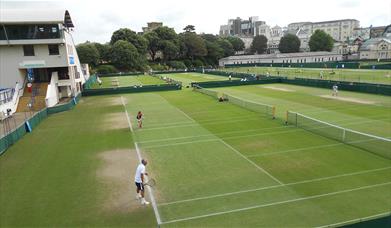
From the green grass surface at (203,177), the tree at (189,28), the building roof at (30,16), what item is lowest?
the green grass surface at (203,177)

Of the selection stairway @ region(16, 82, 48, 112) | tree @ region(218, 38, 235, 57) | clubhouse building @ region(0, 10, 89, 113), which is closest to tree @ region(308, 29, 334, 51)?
tree @ region(218, 38, 235, 57)

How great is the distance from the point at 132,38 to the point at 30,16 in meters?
71.5

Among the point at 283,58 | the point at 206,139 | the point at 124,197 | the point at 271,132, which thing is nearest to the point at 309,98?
the point at 271,132

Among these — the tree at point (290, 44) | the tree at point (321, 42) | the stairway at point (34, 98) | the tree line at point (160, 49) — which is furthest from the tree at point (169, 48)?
the stairway at point (34, 98)

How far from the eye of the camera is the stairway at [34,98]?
145 ft

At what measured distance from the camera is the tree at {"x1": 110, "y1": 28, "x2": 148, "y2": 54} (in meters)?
118

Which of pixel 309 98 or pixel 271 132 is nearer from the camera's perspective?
pixel 271 132

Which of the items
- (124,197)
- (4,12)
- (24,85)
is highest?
(4,12)

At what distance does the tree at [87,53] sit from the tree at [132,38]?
12.5 meters

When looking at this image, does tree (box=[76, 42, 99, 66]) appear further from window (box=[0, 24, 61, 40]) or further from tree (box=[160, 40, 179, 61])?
window (box=[0, 24, 61, 40])

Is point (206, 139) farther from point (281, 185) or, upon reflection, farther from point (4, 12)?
point (4, 12)

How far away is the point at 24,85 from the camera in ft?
166

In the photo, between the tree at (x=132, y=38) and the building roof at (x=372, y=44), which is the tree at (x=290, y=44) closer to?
the building roof at (x=372, y=44)

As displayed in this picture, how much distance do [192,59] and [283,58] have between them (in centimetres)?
4561
